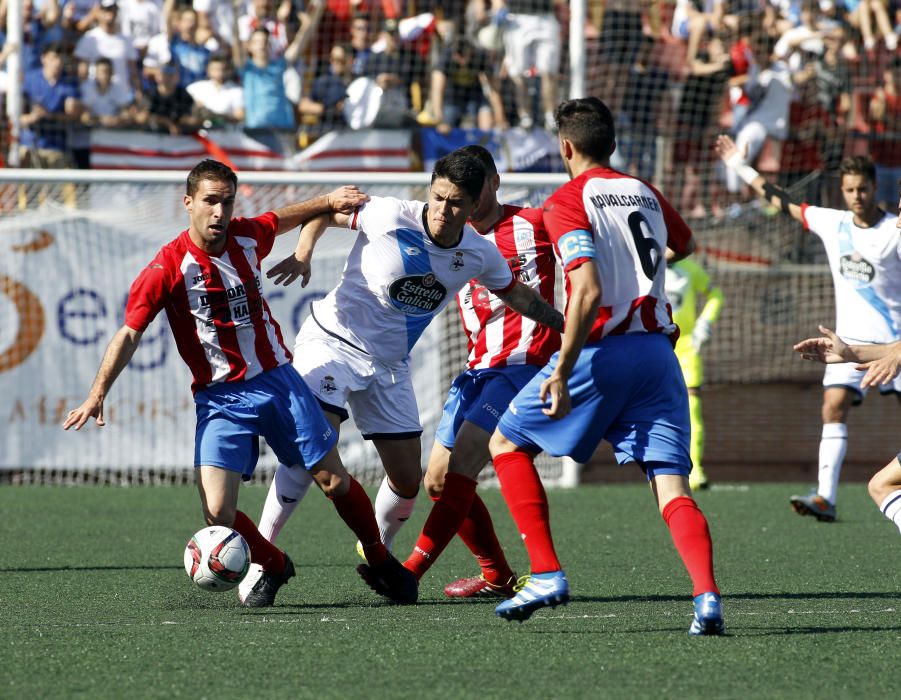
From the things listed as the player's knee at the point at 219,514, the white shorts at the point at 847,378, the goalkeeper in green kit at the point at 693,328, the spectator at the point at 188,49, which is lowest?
the goalkeeper in green kit at the point at 693,328

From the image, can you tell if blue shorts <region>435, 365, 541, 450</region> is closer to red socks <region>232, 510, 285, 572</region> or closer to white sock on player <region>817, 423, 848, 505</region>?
red socks <region>232, 510, 285, 572</region>

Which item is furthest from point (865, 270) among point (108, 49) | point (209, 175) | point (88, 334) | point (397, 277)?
point (108, 49)

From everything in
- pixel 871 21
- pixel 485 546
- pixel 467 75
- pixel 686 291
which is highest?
pixel 871 21

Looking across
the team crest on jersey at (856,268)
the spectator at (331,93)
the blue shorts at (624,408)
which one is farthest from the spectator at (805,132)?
the blue shorts at (624,408)

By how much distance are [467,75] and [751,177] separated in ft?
22.0

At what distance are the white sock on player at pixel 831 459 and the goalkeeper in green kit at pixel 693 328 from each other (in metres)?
2.37


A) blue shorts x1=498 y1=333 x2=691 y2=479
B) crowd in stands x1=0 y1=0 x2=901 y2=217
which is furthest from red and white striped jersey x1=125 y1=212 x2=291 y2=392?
crowd in stands x1=0 y1=0 x2=901 y2=217

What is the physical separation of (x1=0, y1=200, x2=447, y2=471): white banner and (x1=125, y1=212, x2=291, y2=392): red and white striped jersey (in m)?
5.91

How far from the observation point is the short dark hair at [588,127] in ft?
17.4

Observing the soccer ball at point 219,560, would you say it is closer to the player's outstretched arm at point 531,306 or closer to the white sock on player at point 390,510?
the white sock on player at point 390,510

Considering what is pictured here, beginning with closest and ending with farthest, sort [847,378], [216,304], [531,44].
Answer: [216,304] < [847,378] < [531,44]

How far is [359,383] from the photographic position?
6457 mm

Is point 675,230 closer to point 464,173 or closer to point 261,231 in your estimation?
point 464,173

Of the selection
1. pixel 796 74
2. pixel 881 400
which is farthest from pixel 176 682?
pixel 796 74
